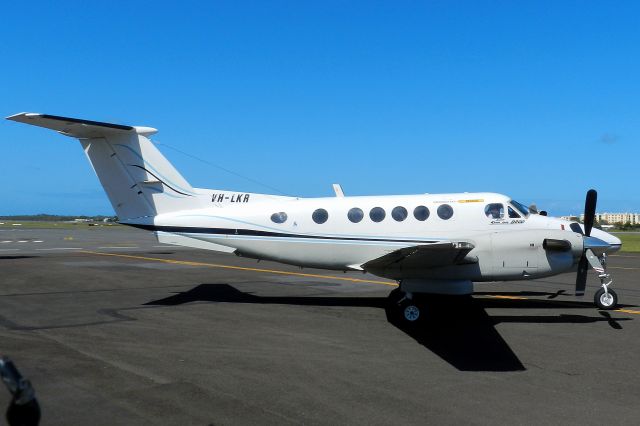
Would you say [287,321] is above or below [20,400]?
below

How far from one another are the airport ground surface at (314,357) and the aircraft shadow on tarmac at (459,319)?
5 centimetres

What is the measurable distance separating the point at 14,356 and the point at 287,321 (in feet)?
16.3

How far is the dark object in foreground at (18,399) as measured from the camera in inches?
92.9

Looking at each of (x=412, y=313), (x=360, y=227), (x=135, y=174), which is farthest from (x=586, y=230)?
(x=135, y=174)

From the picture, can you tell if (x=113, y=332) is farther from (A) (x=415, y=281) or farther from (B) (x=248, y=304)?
(A) (x=415, y=281)

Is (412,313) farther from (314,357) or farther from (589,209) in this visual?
(589,209)

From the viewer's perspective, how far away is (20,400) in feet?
7.86

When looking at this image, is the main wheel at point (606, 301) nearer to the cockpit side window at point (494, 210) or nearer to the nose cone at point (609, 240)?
the nose cone at point (609, 240)

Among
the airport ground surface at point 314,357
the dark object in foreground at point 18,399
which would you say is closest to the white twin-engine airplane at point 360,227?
the airport ground surface at point 314,357

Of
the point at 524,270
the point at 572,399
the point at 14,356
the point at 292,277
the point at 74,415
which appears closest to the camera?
the point at 74,415

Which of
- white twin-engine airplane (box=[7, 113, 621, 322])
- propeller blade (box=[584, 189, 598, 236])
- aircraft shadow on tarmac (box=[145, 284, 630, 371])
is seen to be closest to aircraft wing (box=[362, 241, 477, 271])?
white twin-engine airplane (box=[7, 113, 621, 322])

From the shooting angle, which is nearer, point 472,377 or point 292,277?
point 472,377

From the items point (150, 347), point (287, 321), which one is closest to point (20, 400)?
point (150, 347)

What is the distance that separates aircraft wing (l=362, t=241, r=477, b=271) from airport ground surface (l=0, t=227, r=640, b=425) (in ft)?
3.94
